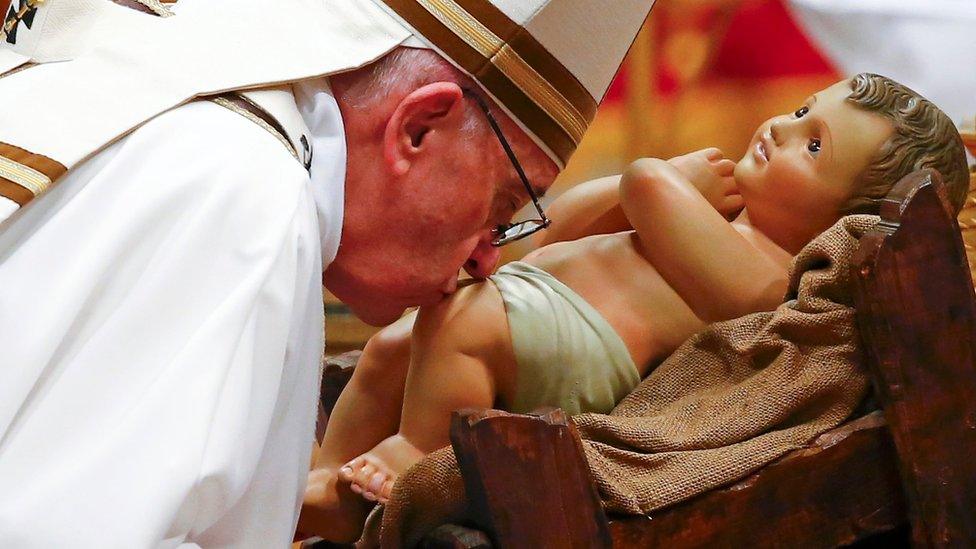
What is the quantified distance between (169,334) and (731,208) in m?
0.92

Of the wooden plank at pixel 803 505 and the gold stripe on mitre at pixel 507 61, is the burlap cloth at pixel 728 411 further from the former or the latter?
the gold stripe on mitre at pixel 507 61

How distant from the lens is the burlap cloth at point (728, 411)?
1.23m

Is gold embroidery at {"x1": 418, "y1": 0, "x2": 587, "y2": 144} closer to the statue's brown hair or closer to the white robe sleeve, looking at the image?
the white robe sleeve

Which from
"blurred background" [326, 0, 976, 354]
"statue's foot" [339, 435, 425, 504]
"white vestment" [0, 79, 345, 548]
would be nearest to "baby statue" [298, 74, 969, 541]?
"statue's foot" [339, 435, 425, 504]

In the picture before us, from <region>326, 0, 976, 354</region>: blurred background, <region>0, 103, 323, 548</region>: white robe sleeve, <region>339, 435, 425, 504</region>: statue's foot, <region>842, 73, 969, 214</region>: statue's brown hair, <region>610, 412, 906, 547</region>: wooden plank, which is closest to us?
<region>0, 103, 323, 548</region>: white robe sleeve

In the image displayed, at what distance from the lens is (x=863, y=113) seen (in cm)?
150

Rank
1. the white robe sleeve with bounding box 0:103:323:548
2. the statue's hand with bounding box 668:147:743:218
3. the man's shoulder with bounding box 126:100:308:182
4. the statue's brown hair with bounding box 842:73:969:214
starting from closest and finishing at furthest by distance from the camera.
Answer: the white robe sleeve with bounding box 0:103:323:548
the man's shoulder with bounding box 126:100:308:182
the statue's brown hair with bounding box 842:73:969:214
the statue's hand with bounding box 668:147:743:218

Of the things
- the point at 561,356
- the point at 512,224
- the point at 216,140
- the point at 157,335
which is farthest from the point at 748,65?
the point at 157,335

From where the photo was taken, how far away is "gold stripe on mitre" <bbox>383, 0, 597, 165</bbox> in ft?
3.78

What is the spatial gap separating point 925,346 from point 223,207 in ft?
2.48

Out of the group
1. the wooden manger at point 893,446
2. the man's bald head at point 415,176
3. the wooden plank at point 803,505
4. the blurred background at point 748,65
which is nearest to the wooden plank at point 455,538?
the wooden manger at point 893,446

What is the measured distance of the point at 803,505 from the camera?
1.28 meters

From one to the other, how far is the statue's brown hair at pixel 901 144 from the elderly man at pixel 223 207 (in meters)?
0.39

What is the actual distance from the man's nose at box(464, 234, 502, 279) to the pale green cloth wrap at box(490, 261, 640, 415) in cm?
10
